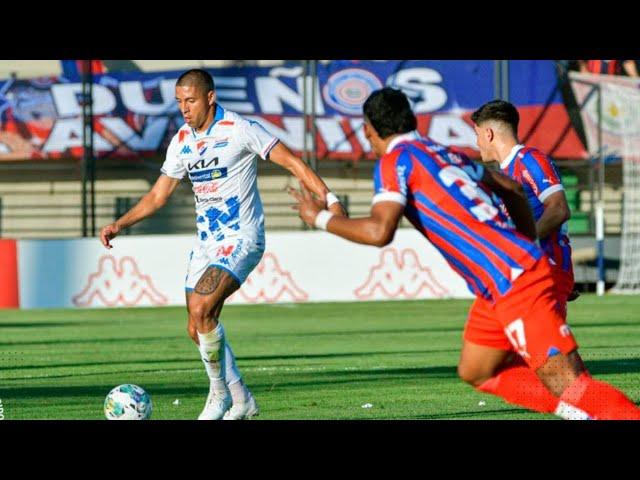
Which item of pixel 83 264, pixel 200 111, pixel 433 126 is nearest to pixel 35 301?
pixel 83 264

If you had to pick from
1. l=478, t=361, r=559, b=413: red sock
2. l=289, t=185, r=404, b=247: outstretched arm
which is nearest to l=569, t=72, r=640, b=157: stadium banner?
l=478, t=361, r=559, b=413: red sock

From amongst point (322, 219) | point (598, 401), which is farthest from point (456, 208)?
point (598, 401)

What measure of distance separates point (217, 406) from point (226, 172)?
1661 millimetres

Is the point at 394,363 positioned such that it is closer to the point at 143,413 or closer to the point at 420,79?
the point at 143,413

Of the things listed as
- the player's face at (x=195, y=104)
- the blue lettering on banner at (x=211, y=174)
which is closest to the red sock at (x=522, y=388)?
the blue lettering on banner at (x=211, y=174)

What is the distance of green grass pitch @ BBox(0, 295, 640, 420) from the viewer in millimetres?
10203

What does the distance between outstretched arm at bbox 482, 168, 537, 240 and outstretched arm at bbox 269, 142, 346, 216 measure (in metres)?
1.71

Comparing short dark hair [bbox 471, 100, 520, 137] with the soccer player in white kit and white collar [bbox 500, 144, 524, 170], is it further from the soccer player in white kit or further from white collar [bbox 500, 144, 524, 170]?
the soccer player in white kit

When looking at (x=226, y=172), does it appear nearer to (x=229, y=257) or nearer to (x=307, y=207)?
(x=229, y=257)

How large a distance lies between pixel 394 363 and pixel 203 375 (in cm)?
209

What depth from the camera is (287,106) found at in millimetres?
33469

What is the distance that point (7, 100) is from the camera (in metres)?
33.2

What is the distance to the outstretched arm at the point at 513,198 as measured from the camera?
7.07m

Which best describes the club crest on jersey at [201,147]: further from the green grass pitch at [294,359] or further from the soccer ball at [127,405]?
the green grass pitch at [294,359]
